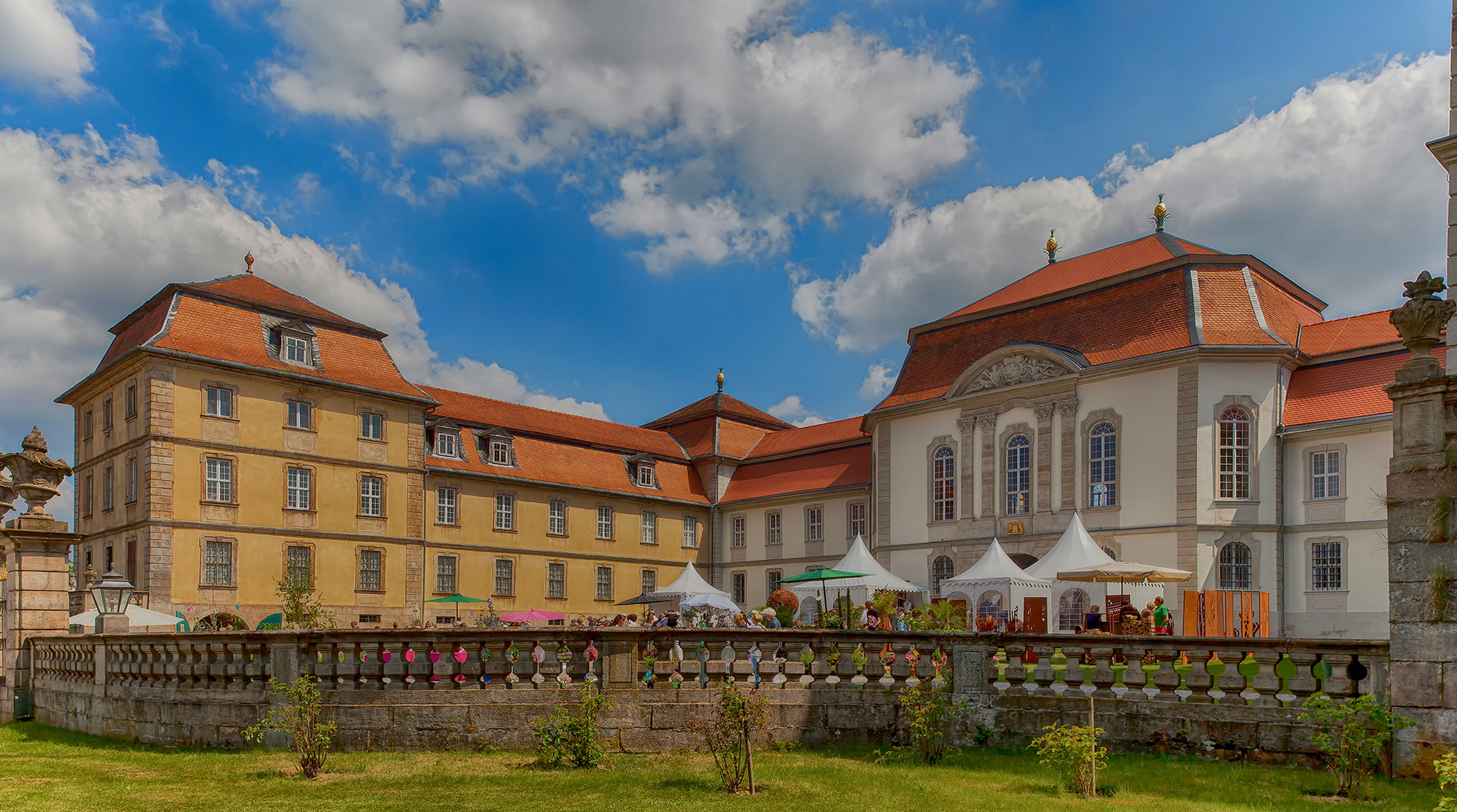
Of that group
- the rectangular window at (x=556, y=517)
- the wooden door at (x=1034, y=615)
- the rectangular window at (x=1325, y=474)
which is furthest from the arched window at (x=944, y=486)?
the rectangular window at (x=556, y=517)

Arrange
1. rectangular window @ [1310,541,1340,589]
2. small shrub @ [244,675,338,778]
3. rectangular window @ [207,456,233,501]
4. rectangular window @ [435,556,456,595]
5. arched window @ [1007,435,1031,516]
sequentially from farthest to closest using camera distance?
rectangular window @ [435,556,456,595]
arched window @ [1007,435,1031,516]
rectangular window @ [207,456,233,501]
rectangular window @ [1310,541,1340,589]
small shrub @ [244,675,338,778]

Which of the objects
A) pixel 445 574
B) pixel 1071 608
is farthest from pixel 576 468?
pixel 1071 608

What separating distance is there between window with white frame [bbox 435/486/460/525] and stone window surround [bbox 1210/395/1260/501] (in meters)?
26.5

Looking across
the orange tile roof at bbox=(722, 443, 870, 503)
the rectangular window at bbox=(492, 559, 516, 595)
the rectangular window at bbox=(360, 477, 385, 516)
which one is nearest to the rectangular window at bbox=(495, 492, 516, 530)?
the rectangular window at bbox=(492, 559, 516, 595)

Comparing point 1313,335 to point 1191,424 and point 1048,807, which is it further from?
point 1048,807

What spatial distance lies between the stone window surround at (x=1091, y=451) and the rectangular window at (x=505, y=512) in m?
21.7

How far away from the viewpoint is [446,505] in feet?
133

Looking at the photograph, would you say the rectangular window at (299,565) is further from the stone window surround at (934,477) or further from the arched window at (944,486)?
the arched window at (944,486)

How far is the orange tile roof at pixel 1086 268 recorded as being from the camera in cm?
3578

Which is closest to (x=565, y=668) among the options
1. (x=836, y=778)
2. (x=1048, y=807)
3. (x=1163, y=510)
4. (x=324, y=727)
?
(x=324, y=727)

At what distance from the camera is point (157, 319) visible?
34.2 m

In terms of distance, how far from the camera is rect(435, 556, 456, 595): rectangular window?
3966cm

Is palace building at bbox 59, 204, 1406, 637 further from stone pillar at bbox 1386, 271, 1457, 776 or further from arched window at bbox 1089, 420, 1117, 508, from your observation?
stone pillar at bbox 1386, 271, 1457, 776

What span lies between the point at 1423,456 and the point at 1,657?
2198 cm
